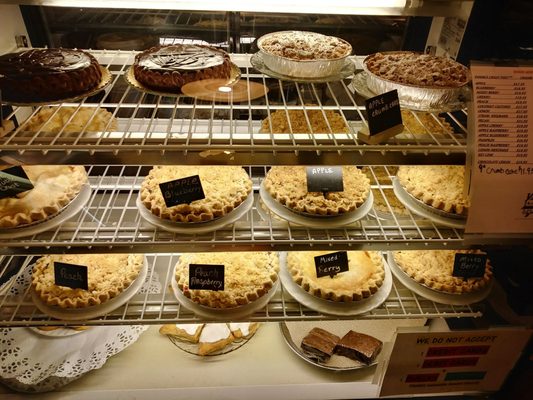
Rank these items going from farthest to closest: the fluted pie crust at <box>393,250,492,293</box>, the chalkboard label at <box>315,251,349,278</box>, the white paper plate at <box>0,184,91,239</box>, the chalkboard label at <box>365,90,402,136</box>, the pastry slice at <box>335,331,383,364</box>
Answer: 1. the pastry slice at <box>335,331,383,364</box>
2. the fluted pie crust at <box>393,250,492,293</box>
3. the chalkboard label at <box>315,251,349,278</box>
4. the white paper plate at <box>0,184,91,239</box>
5. the chalkboard label at <box>365,90,402,136</box>

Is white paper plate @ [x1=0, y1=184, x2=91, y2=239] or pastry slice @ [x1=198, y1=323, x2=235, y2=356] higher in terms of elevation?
white paper plate @ [x1=0, y1=184, x2=91, y2=239]

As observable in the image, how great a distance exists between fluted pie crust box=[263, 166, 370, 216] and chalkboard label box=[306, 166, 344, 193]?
53 millimetres

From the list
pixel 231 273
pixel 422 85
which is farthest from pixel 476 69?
pixel 231 273

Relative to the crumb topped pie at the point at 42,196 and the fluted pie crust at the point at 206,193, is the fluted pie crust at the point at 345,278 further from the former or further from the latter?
the crumb topped pie at the point at 42,196

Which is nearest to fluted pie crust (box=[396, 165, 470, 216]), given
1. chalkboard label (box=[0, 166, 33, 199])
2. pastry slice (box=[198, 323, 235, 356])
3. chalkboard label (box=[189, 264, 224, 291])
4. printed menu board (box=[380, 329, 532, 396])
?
printed menu board (box=[380, 329, 532, 396])

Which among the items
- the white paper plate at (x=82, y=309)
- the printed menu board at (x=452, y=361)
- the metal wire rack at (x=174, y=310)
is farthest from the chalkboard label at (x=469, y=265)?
the white paper plate at (x=82, y=309)

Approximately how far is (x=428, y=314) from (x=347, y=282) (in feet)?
1.53

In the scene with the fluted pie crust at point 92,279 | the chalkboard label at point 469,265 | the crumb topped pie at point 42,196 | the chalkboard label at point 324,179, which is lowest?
the fluted pie crust at point 92,279

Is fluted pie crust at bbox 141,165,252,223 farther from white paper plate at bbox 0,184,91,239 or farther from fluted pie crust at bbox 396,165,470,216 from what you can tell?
fluted pie crust at bbox 396,165,470,216

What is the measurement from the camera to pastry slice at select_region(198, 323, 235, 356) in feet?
9.47

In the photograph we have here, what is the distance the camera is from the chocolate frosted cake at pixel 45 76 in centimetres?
193

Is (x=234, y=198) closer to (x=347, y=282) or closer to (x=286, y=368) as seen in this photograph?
(x=347, y=282)

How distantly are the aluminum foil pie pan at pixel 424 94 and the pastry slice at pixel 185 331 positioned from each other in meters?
1.91

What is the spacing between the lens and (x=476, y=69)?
5.32 ft
